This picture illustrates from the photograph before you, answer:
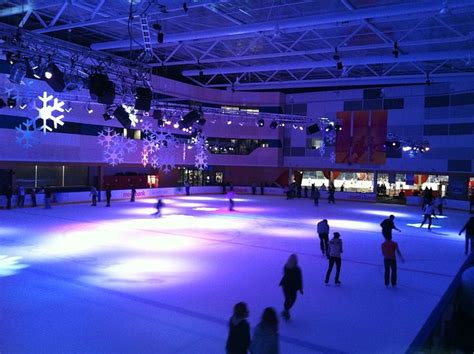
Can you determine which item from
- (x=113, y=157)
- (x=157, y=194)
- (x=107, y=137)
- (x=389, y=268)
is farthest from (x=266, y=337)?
(x=157, y=194)

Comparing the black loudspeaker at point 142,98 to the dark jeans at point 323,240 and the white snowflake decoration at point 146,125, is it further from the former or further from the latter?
the white snowflake decoration at point 146,125

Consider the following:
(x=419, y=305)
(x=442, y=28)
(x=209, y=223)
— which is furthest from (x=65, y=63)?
(x=442, y=28)

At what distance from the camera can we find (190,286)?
8.22 m

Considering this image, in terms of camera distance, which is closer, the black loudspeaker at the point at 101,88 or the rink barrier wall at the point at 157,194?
the black loudspeaker at the point at 101,88

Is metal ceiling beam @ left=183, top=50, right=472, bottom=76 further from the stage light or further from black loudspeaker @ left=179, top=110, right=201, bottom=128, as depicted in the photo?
the stage light

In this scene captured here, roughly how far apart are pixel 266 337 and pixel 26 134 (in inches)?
812

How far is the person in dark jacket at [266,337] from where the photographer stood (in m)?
3.93

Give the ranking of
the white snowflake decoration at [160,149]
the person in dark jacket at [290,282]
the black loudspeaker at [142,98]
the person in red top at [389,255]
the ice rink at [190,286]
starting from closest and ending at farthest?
the ice rink at [190,286]
the person in dark jacket at [290,282]
the person in red top at [389,255]
the black loudspeaker at [142,98]
the white snowflake decoration at [160,149]

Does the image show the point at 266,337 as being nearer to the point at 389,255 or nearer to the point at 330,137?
the point at 389,255

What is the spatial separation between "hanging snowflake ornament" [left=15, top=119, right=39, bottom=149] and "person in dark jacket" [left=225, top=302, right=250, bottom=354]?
63.3 ft

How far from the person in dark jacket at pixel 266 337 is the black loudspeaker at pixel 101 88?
8702 mm

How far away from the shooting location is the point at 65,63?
12148 millimetres

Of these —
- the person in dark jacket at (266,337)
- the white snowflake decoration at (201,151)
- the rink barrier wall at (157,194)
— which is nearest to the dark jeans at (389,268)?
the person in dark jacket at (266,337)

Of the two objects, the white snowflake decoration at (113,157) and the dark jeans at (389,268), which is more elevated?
the white snowflake decoration at (113,157)
